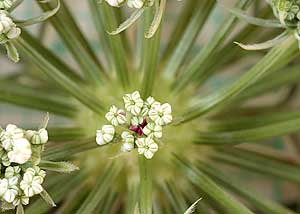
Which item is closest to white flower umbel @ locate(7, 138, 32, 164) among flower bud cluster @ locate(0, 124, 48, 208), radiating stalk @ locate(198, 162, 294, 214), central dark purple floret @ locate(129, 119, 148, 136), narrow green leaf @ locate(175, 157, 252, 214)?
flower bud cluster @ locate(0, 124, 48, 208)

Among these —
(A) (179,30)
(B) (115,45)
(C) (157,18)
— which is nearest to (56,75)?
(B) (115,45)

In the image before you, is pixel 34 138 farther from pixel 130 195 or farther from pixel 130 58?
pixel 130 58

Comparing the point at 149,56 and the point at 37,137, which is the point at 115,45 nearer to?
the point at 149,56

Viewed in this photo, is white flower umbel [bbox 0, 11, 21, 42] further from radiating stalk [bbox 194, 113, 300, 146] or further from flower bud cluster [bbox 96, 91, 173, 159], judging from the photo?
radiating stalk [bbox 194, 113, 300, 146]

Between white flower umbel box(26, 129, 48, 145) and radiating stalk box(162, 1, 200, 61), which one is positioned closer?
white flower umbel box(26, 129, 48, 145)

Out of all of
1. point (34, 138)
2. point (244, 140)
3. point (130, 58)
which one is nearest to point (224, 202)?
point (244, 140)

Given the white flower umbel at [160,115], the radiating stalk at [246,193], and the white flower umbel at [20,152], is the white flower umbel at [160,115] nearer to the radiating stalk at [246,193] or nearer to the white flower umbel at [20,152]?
the white flower umbel at [20,152]

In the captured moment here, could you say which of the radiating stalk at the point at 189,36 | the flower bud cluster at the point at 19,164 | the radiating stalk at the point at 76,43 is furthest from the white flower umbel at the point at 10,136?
the radiating stalk at the point at 189,36
